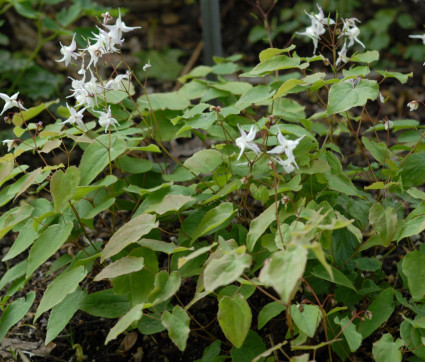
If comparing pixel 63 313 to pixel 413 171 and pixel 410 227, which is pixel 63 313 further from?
pixel 413 171

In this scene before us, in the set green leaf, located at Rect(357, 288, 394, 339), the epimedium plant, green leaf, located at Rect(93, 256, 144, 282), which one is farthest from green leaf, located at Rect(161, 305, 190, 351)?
green leaf, located at Rect(357, 288, 394, 339)

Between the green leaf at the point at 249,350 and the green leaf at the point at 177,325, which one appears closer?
the green leaf at the point at 177,325

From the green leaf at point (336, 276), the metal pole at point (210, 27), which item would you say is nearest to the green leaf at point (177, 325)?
the green leaf at point (336, 276)

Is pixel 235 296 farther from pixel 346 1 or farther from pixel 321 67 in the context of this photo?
pixel 346 1

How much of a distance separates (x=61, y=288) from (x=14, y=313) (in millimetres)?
285

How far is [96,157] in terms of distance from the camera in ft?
5.78

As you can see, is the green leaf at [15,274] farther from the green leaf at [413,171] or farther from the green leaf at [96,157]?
the green leaf at [413,171]

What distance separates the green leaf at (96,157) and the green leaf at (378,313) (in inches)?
35.6

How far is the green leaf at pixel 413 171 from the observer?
5.76 feet

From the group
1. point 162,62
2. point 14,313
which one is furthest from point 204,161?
point 162,62

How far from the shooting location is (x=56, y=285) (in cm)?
160

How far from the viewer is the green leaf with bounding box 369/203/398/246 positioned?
4.88 feet

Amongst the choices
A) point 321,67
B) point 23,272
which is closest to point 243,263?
point 23,272

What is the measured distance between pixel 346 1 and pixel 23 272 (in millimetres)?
3199
